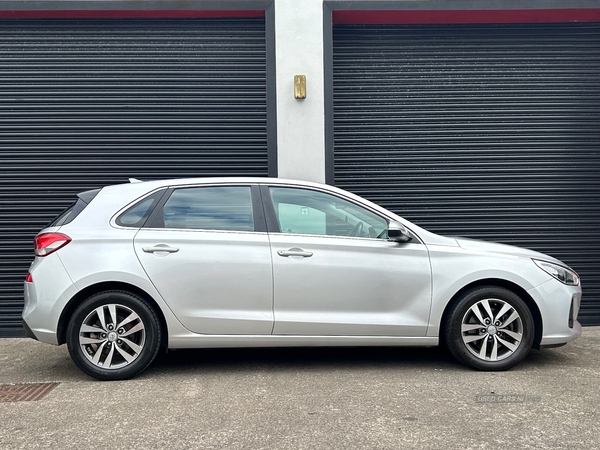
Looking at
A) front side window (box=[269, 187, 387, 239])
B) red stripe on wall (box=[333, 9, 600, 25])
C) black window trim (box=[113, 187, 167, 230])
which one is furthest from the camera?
red stripe on wall (box=[333, 9, 600, 25])

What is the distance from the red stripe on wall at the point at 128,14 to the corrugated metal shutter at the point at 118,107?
74mm

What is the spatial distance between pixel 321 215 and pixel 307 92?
9.48 feet

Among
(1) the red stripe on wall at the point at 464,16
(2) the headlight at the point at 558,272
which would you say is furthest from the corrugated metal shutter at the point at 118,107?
(2) the headlight at the point at 558,272

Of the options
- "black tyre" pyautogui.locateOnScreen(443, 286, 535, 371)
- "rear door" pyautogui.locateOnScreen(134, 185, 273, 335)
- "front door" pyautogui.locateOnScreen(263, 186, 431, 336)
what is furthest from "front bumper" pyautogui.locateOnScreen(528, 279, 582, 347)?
"rear door" pyautogui.locateOnScreen(134, 185, 273, 335)

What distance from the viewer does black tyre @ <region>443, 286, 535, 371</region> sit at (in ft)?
18.1

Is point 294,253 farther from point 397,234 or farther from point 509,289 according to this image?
point 509,289

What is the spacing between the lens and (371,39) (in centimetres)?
854

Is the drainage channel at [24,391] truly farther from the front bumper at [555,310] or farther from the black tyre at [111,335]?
the front bumper at [555,310]

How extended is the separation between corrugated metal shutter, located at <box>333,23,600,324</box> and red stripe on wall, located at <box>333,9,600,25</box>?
10 centimetres

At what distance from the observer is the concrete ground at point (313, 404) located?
385 centimetres

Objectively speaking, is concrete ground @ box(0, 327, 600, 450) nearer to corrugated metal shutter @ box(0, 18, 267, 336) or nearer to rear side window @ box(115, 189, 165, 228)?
rear side window @ box(115, 189, 165, 228)

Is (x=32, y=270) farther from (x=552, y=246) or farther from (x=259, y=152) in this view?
(x=552, y=246)

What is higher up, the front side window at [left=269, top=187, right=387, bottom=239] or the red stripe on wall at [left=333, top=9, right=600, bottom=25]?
the red stripe on wall at [left=333, top=9, right=600, bottom=25]

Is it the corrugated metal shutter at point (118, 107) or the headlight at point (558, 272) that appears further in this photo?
the corrugated metal shutter at point (118, 107)
